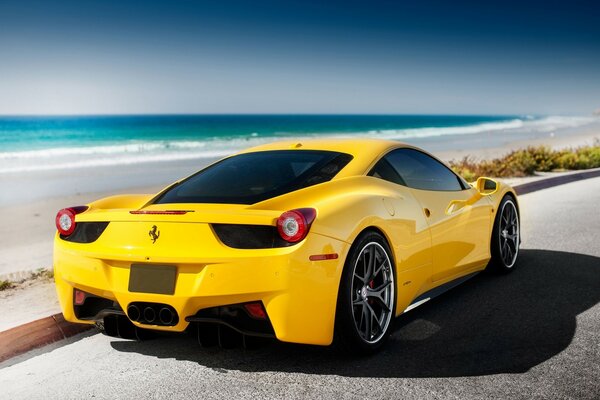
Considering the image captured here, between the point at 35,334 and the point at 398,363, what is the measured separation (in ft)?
8.36

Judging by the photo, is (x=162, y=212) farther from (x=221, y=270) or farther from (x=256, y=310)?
(x=256, y=310)

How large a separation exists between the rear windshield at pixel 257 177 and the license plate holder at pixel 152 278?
604mm

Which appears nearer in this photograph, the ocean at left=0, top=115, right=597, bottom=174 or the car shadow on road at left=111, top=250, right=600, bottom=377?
the car shadow on road at left=111, top=250, right=600, bottom=377

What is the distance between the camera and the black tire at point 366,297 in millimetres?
4051

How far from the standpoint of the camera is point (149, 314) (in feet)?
13.1

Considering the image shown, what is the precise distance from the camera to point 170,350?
4.59 metres

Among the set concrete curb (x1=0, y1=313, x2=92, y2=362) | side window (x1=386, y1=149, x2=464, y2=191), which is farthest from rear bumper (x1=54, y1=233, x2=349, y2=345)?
side window (x1=386, y1=149, x2=464, y2=191)

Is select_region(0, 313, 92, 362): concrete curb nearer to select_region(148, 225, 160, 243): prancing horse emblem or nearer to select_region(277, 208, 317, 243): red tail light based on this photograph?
select_region(148, 225, 160, 243): prancing horse emblem

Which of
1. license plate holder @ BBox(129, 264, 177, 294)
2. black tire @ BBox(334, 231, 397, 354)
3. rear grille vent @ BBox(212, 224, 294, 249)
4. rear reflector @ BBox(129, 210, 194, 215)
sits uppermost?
rear reflector @ BBox(129, 210, 194, 215)

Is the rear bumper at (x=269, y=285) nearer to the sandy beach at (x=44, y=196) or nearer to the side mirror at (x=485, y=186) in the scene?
the side mirror at (x=485, y=186)

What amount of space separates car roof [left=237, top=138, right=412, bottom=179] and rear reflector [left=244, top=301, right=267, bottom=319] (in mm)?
1164

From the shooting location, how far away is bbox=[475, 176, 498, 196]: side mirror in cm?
621

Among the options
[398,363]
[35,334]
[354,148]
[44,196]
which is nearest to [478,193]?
[354,148]

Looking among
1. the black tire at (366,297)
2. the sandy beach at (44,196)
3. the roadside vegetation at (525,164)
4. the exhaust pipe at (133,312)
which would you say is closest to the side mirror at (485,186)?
the black tire at (366,297)
